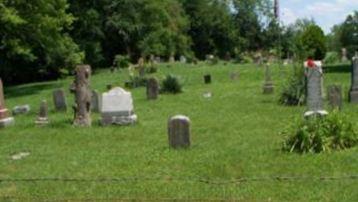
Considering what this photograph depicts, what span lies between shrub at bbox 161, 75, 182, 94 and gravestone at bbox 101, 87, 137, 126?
1045 cm

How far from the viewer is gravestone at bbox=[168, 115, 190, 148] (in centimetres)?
1374

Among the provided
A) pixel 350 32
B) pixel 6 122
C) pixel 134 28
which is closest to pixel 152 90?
pixel 6 122

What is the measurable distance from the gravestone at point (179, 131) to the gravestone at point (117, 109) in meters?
5.23

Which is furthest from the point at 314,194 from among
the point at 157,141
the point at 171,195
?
the point at 157,141

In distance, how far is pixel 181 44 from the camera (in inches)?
3061

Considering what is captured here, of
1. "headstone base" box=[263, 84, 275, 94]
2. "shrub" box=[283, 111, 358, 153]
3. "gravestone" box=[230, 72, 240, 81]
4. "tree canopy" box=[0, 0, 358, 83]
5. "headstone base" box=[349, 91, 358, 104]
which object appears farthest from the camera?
"tree canopy" box=[0, 0, 358, 83]

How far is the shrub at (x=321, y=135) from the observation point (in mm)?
12641

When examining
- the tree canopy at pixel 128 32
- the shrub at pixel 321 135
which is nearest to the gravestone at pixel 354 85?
the tree canopy at pixel 128 32

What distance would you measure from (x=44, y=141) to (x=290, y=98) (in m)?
8.60

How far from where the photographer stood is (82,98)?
765 inches

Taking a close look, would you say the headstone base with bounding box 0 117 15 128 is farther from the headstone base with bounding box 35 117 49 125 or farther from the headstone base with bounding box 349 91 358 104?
the headstone base with bounding box 349 91 358 104

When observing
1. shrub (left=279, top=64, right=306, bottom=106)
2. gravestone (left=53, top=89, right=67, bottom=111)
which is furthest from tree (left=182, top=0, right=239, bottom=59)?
shrub (left=279, top=64, right=306, bottom=106)

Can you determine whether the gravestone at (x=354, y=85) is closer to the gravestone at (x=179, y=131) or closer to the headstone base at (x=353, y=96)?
the headstone base at (x=353, y=96)

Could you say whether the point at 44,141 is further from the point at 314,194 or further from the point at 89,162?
the point at 314,194
